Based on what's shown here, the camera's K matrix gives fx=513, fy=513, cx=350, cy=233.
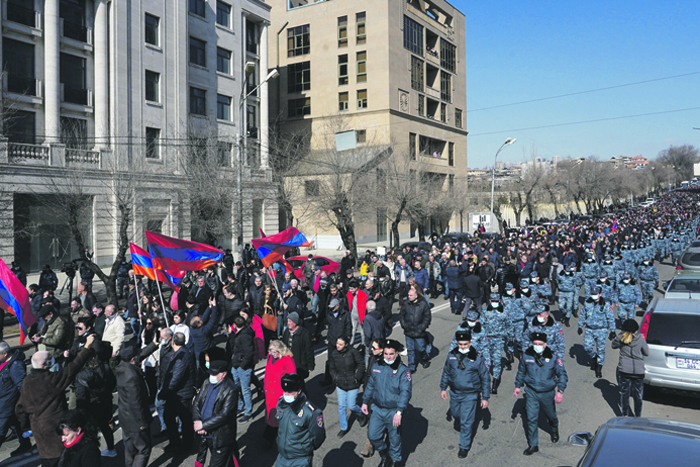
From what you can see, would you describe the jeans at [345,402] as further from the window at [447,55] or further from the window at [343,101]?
the window at [447,55]

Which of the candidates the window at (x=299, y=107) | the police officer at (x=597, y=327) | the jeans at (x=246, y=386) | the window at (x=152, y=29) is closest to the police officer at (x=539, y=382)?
the police officer at (x=597, y=327)

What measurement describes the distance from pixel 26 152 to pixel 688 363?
24817 mm

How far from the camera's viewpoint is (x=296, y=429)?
4.91 m

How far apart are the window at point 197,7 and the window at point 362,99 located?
17.5 m

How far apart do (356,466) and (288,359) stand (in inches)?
61.6

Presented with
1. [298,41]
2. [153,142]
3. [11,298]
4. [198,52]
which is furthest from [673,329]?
→ [298,41]

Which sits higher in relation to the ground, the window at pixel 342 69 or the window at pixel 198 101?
the window at pixel 342 69

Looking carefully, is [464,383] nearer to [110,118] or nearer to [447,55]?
[110,118]

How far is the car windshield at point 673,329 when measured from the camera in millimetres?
8008

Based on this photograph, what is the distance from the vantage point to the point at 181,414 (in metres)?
6.82

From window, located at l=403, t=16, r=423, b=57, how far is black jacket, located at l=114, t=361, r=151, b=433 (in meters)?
46.3

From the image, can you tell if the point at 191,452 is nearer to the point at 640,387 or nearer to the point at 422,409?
the point at 422,409

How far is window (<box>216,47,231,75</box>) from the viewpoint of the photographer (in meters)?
33.3

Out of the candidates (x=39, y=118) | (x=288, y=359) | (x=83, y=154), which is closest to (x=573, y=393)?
(x=288, y=359)
